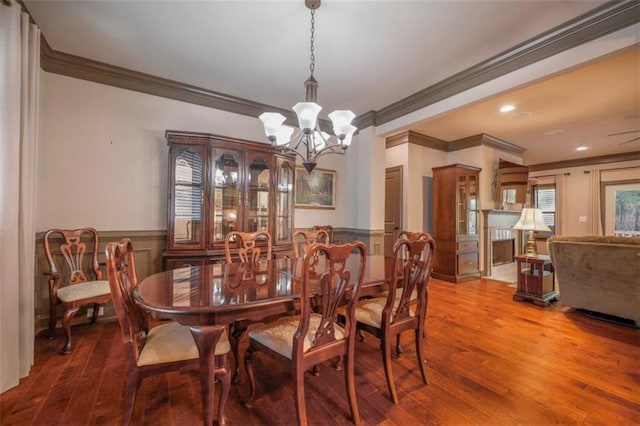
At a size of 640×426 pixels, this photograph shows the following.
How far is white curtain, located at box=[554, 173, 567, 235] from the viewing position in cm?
709

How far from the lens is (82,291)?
7.68 ft

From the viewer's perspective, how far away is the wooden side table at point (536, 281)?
3471 millimetres

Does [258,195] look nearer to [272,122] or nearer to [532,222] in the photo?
[272,122]

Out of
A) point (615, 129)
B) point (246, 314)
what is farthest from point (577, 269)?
point (246, 314)

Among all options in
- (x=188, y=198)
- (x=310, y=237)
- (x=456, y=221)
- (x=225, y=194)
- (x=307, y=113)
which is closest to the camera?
(x=307, y=113)

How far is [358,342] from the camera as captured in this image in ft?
8.00

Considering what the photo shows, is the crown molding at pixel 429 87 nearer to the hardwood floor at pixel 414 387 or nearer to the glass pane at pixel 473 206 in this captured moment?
the glass pane at pixel 473 206

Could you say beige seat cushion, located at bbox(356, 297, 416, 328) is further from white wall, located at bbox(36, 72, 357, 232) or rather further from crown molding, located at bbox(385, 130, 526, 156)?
crown molding, located at bbox(385, 130, 526, 156)

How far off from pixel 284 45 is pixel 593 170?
806cm

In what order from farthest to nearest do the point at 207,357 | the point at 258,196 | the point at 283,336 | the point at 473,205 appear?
the point at 473,205
the point at 258,196
the point at 283,336
the point at 207,357

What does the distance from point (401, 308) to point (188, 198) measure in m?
2.37

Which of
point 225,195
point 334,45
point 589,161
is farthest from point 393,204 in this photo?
point 589,161

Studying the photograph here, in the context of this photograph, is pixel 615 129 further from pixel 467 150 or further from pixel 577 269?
pixel 577 269

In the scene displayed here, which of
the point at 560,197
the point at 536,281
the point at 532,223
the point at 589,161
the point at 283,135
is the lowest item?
the point at 536,281
